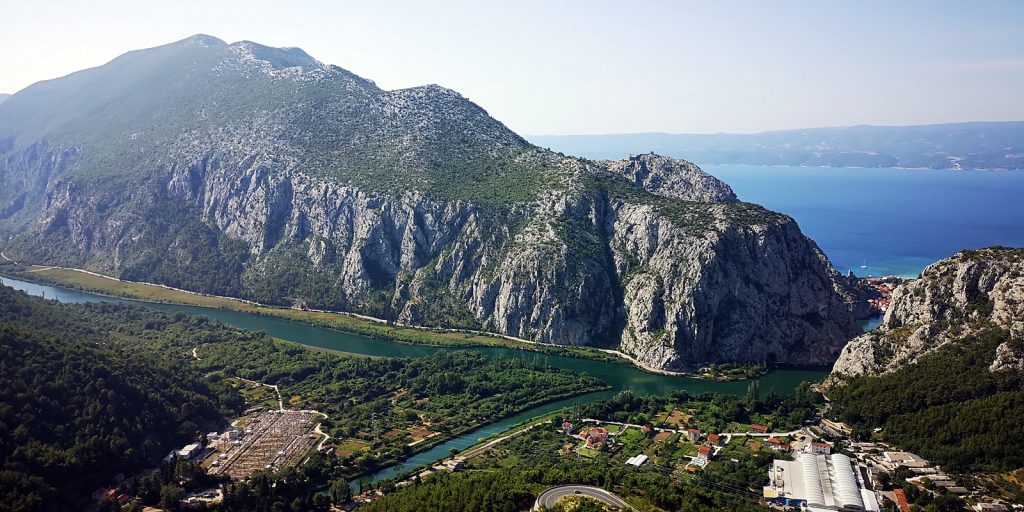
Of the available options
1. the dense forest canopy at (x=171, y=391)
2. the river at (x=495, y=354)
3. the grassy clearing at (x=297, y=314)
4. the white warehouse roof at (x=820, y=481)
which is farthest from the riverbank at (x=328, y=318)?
the white warehouse roof at (x=820, y=481)

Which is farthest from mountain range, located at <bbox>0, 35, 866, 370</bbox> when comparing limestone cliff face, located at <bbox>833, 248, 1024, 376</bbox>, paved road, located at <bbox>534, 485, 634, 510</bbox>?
paved road, located at <bbox>534, 485, 634, 510</bbox>

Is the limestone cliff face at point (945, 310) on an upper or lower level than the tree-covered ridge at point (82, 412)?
upper

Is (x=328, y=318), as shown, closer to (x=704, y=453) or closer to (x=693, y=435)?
(x=693, y=435)

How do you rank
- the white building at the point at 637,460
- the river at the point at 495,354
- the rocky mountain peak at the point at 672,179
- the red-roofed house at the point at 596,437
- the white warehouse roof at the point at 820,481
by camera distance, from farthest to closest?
1. the rocky mountain peak at the point at 672,179
2. the river at the point at 495,354
3. the red-roofed house at the point at 596,437
4. the white building at the point at 637,460
5. the white warehouse roof at the point at 820,481

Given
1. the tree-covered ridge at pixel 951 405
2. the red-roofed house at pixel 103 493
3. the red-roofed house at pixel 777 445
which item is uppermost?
the tree-covered ridge at pixel 951 405

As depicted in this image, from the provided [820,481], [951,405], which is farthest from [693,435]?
[951,405]

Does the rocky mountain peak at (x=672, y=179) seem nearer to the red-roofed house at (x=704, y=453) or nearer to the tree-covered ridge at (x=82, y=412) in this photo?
the red-roofed house at (x=704, y=453)

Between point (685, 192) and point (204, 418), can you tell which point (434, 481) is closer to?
point (204, 418)
